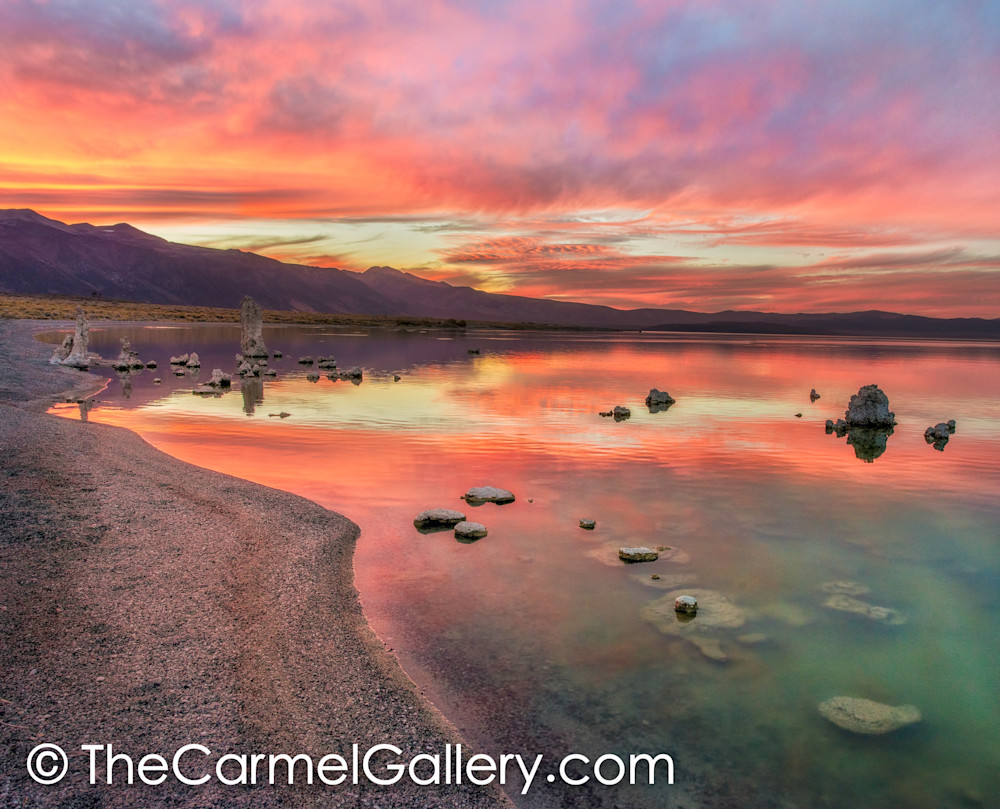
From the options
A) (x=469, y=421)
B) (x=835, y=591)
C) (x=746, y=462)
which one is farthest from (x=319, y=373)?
(x=835, y=591)

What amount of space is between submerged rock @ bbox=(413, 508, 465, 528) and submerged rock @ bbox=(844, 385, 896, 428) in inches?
1092

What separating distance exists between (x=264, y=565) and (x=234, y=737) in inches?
215

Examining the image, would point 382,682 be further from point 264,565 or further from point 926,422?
point 926,422

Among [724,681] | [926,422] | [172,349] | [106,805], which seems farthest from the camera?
[172,349]

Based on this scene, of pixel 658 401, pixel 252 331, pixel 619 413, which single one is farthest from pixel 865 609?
pixel 252 331

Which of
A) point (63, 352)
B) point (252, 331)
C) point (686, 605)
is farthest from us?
point (252, 331)

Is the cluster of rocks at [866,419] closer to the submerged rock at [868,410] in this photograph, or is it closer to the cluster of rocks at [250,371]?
the submerged rock at [868,410]

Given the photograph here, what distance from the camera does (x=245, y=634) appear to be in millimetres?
9625

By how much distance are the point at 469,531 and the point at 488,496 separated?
11.0 ft

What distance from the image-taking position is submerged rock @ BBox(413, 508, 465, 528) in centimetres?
1599

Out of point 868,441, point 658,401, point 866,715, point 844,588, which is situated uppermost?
point 658,401

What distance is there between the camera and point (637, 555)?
14086 mm

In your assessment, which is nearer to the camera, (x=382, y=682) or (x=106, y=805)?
(x=106, y=805)

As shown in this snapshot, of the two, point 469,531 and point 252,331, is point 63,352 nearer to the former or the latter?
point 252,331
